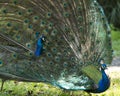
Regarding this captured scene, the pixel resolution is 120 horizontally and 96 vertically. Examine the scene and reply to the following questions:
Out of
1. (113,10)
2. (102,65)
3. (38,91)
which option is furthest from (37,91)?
(113,10)

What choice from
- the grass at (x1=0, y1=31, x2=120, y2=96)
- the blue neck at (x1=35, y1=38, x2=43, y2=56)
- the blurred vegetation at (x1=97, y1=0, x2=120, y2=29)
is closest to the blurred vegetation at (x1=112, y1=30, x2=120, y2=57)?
the blurred vegetation at (x1=97, y1=0, x2=120, y2=29)

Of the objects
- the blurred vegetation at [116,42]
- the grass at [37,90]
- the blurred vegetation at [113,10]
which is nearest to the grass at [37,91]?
the grass at [37,90]

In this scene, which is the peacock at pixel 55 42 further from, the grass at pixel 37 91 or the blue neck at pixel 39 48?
the grass at pixel 37 91

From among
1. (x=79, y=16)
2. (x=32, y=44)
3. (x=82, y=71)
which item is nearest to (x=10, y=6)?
(x=32, y=44)

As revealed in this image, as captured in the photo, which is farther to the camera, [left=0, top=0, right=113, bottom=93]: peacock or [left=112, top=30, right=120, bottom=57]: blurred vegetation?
[left=112, top=30, right=120, bottom=57]: blurred vegetation

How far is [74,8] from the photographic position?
6.66m

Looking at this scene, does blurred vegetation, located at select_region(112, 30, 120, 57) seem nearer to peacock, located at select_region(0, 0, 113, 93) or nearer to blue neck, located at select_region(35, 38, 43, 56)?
peacock, located at select_region(0, 0, 113, 93)

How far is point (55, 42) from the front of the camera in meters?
6.50

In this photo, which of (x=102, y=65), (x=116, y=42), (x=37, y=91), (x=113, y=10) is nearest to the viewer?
(x=102, y=65)

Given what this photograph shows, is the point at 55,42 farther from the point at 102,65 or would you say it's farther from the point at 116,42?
the point at 116,42

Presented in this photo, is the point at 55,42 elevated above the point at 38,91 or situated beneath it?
elevated above

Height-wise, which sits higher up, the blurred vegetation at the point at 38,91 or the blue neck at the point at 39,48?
the blue neck at the point at 39,48

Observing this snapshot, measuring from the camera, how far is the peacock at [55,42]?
6223mm

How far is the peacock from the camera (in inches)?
245
